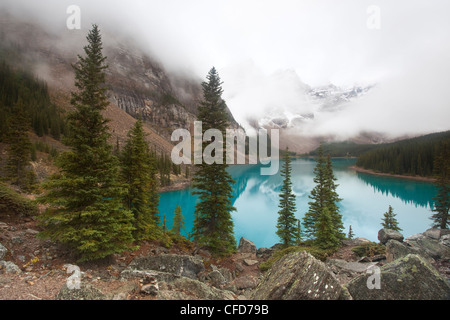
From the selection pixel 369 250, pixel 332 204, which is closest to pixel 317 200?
pixel 332 204

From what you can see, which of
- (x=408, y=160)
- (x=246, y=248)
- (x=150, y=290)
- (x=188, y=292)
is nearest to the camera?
(x=150, y=290)

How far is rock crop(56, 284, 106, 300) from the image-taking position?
5121 millimetres

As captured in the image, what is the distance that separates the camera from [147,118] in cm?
16375

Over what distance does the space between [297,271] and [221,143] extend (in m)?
11.3

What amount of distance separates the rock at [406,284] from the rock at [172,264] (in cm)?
819

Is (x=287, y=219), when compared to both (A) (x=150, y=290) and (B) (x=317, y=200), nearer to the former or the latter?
(B) (x=317, y=200)

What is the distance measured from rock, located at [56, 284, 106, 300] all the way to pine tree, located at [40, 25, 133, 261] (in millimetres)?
2799

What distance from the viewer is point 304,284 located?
5.46 m

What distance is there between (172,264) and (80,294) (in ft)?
19.5

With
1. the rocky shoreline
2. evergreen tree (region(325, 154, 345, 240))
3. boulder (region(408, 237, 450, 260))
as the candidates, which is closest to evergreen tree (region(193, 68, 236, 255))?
the rocky shoreline

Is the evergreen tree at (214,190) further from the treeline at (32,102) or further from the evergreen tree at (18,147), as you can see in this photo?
the treeline at (32,102)

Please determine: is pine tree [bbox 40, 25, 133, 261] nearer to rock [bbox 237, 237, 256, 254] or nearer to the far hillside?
rock [bbox 237, 237, 256, 254]

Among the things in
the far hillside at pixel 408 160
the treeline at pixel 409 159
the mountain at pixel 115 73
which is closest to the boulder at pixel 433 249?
the mountain at pixel 115 73

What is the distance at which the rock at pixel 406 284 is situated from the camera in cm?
532
